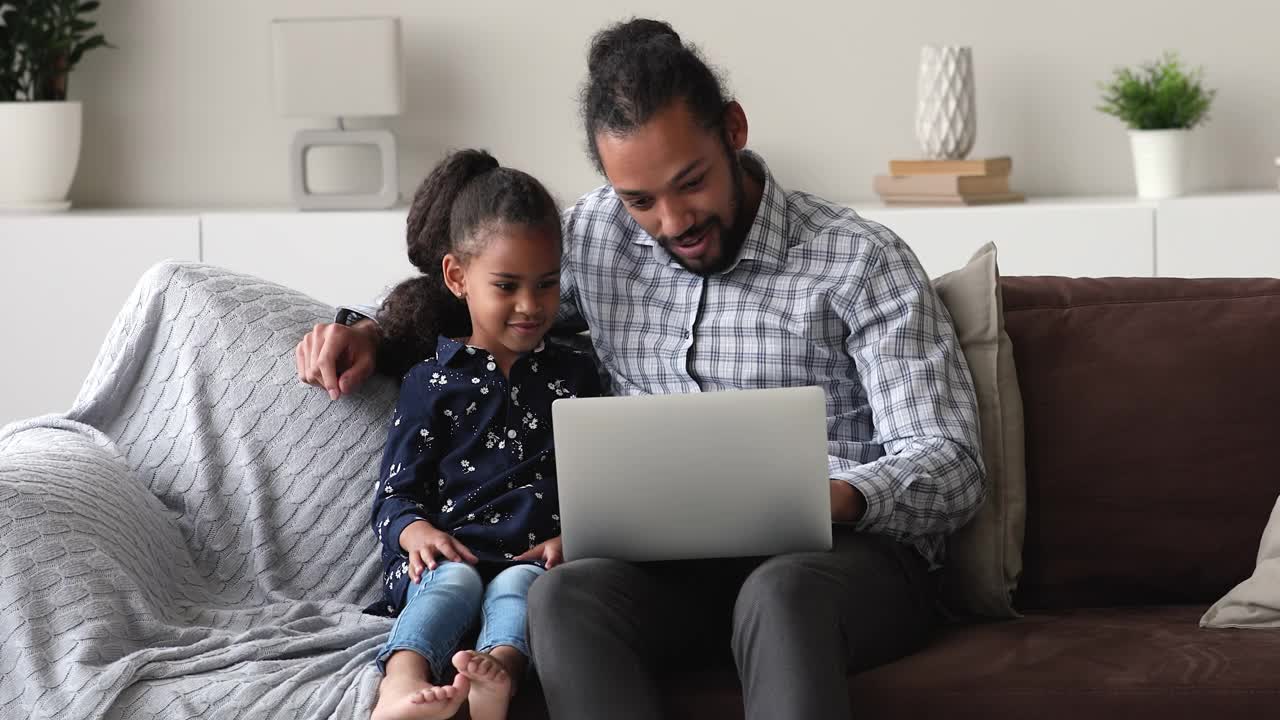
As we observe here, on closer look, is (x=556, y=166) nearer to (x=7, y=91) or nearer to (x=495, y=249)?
(x=7, y=91)

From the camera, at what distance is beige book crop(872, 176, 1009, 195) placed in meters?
3.43

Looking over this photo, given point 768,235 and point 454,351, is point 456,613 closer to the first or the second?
point 454,351

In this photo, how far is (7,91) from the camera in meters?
3.81

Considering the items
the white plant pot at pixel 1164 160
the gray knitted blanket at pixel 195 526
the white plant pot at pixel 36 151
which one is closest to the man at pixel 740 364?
the gray knitted blanket at pixel 195 526

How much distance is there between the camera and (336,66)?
3645 millimetres

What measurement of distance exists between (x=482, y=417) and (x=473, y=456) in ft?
0.18

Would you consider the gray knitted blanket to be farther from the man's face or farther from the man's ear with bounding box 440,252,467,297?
the man's face

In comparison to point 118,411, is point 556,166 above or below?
above

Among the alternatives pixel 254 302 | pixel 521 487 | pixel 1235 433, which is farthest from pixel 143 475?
pixel 1235 433

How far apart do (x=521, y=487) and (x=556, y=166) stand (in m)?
2.06

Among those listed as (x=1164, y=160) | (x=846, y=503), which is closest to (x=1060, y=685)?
(x=846, y=503)

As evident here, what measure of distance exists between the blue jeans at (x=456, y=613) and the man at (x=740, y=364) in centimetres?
10

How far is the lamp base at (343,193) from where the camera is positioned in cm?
375

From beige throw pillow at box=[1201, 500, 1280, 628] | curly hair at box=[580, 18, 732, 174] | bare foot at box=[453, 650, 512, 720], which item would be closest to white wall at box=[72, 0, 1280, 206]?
curly hair at box=[580, 18, 732, 174]
